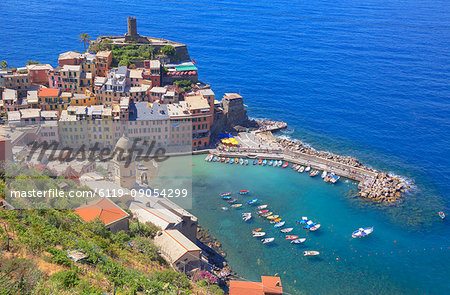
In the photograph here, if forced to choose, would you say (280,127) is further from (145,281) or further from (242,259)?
(145,281)

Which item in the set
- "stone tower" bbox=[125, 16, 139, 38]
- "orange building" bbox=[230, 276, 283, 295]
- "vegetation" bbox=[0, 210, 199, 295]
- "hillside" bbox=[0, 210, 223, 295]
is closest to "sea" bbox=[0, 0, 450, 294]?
"orange building" bbox=[230, 276, 283, 295]

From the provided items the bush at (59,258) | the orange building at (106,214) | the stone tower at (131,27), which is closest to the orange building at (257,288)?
the orange building at (106,214)

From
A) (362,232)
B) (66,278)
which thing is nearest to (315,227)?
(362,232)

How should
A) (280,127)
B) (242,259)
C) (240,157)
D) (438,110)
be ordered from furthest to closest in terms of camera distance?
1. (438,110)
2. (280,127)
3. (240,157)
4. (242,259)

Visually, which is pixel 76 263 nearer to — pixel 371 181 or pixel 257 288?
pixel 257 288

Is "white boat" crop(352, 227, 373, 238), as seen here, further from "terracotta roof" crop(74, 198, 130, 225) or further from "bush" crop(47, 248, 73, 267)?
"bush" crop(47, 248, 73, 267)

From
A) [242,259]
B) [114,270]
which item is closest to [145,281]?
[114,270]
